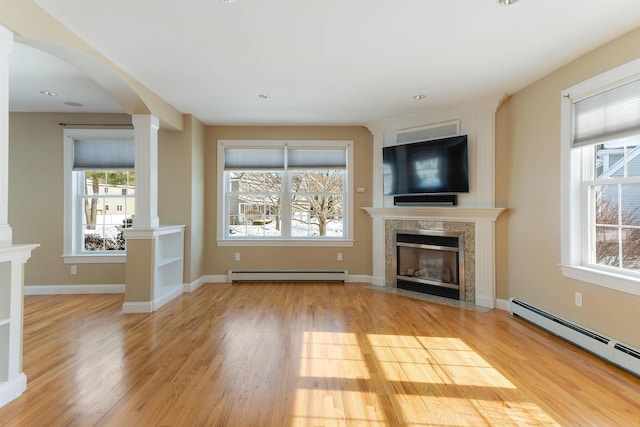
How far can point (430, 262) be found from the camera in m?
4.69

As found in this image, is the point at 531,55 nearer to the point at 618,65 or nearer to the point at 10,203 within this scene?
the point at 618,65

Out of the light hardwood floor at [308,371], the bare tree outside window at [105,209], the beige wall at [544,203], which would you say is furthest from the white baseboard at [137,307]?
the beige wall at [544,203]

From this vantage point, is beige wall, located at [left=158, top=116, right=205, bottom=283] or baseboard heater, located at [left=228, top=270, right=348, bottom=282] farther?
baseboard heater, located at [left=228, top=270, right=348, bottom=282]

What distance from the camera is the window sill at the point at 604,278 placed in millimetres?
2434

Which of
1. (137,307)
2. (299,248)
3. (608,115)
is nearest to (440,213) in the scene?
(608,115)

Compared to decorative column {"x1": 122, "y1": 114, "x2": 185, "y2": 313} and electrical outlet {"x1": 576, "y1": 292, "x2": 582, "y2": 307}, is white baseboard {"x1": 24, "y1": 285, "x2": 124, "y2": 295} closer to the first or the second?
decorative column {"x1": 122, "y1": 114, "x2": 185, "y2": 313}

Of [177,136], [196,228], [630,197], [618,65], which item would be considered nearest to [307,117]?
[177,136]

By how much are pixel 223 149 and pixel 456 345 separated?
14.2ft

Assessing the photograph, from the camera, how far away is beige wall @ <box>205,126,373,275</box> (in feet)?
17.4

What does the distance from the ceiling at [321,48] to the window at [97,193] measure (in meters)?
0.62

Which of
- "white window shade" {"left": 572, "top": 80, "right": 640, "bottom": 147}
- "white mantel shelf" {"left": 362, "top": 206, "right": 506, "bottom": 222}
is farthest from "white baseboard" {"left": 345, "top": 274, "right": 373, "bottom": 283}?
"white window shade" {"left": 572, "top": 80, "right": 640, "bottom": 147}

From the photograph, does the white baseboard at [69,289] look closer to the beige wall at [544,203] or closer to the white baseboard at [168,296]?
the white baseboard at [168,296]

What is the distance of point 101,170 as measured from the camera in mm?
4754

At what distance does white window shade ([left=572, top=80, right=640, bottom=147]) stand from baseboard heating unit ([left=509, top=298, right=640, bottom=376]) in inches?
63.6
